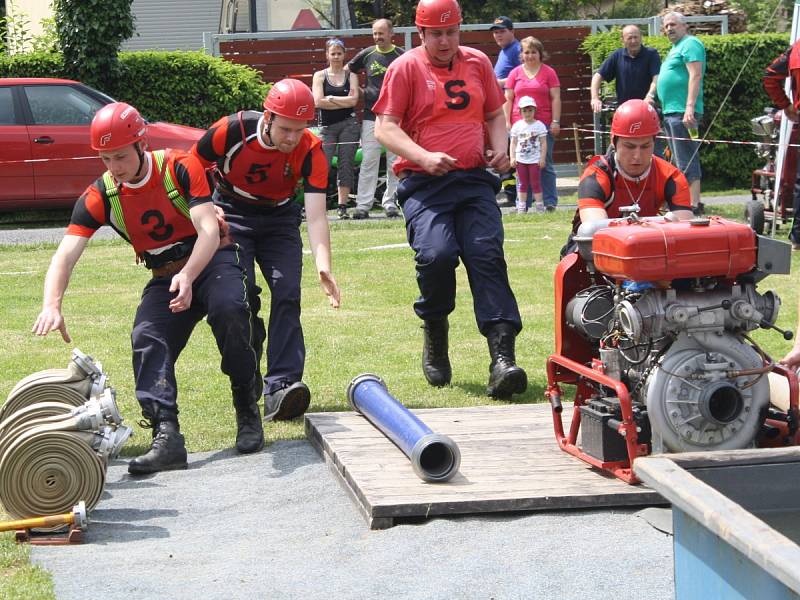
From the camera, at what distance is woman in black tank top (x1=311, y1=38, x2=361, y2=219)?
16.5m

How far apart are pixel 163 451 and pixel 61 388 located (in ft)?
1.94

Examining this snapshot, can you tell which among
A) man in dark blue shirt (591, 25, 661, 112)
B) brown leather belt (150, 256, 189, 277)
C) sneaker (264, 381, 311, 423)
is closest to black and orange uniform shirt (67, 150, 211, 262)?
brown leather belt (150, 256, 189, 277)

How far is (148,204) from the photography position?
6.47 m

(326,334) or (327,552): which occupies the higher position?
(327,552)

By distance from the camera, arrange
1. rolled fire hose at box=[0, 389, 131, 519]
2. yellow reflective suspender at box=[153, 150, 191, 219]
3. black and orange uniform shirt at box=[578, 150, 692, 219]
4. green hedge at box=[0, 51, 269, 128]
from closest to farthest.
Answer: rolled fire hose at box=[0, 389, 131, 519]
black and orange uniform shirt at box=[578, 150, 692, 219]
yellow reflective suspender at box=[153, 150, 191, 219]
green hedge at box=[0, 51, 269, 128]

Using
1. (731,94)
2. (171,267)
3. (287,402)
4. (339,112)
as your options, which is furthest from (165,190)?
(731,94)

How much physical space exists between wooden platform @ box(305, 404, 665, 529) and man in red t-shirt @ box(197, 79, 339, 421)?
403 millimetres

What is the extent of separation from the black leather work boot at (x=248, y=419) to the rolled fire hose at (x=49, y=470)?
1216 millimetres

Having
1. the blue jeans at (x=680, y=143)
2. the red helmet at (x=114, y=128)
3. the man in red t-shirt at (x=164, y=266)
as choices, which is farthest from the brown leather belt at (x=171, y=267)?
the blue jeans at (x=680, y=143)

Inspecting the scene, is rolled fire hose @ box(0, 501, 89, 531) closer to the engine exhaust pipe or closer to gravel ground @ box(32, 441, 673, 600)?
gravel ground @ box(32, 441, 673, 600)

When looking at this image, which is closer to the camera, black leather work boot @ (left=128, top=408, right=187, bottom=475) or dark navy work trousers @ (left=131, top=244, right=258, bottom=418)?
black leather work boot @ (left=128, top=408, right=187, bottom=475)

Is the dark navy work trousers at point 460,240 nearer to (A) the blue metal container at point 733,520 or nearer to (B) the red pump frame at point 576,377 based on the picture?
(B) the red pump frame at point 576,377

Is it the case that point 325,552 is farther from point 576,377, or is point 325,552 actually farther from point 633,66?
point 633,66

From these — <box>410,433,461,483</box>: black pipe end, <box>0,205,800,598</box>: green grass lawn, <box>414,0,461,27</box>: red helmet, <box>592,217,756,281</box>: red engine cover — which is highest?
<box>414,0,461,27</box>: red helmet
